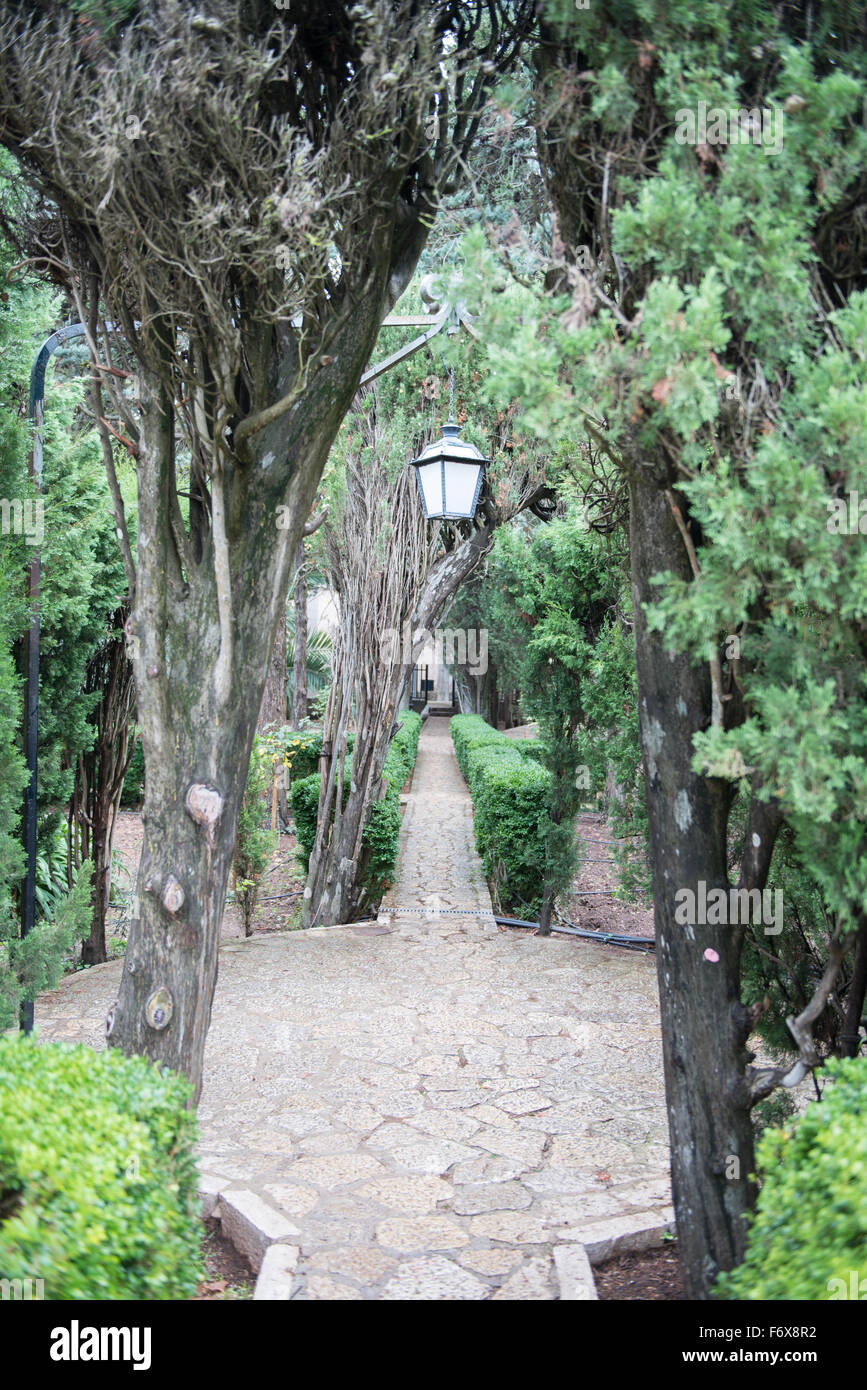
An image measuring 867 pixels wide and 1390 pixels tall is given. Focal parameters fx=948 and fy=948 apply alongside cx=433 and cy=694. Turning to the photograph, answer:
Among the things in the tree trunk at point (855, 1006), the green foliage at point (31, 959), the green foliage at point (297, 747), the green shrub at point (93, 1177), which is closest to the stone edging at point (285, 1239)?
the green shrub at point (93, 1177)

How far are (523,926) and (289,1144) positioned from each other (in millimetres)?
4579

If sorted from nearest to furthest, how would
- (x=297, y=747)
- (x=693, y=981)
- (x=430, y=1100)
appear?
(x=693, y=981), (x=430, y=1100), (x=297, y=747)

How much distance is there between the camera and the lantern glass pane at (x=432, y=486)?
625 centimetres

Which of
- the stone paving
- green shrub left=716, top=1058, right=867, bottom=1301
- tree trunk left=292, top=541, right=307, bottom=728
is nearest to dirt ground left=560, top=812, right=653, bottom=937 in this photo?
the stone paving

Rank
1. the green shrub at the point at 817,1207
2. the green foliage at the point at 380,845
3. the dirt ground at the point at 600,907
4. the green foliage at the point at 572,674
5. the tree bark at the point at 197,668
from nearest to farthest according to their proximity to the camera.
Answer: the green shrub at the point at 817,1207, the tree bark at the point at 197,668, the green foliage at the point at 572,674, the green foliage at the point at 380,845, the dirt ground at the point at 600,907

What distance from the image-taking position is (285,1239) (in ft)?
11.2

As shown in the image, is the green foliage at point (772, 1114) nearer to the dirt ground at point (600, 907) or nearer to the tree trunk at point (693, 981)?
the tree trunk at point (693, 981)

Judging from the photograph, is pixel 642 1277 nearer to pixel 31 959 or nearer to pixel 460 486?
pixel 31 959

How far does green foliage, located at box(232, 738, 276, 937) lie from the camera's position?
323 inches

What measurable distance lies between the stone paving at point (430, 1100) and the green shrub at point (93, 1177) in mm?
1038

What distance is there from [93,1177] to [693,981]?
1769 millimetres

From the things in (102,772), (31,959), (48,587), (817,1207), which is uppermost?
(48,587)

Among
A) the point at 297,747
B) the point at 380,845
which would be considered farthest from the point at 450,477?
the point at 297,747

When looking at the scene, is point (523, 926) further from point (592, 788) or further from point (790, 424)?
point (790, 424)
